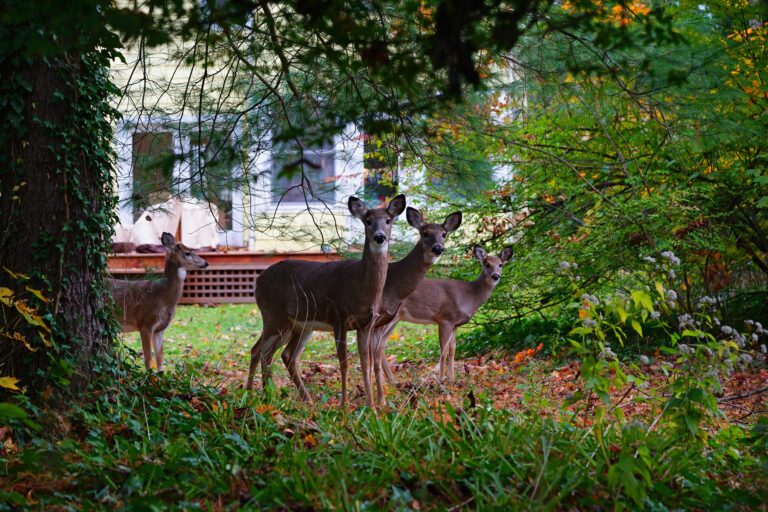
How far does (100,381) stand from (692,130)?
4351mm

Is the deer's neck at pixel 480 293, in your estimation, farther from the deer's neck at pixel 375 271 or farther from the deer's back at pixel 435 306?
the deer's neck at pixel 375 271

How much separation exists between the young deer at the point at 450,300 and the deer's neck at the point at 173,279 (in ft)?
7.89

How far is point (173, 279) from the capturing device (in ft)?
25.6

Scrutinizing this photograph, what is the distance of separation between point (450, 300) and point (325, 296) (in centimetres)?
222

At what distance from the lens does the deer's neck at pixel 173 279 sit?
773 centimetres

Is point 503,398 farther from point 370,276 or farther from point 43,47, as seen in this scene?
point 43,47

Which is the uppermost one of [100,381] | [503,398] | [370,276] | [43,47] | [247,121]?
[247,121]

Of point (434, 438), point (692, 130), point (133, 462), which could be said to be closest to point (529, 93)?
point (692, 130)

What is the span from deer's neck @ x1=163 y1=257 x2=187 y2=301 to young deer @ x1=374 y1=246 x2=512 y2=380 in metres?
2.40

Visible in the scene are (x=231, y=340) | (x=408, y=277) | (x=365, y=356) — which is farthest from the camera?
(x=231, y=340)

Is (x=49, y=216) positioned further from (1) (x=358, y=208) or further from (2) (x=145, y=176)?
(1) (x=358, y=208)

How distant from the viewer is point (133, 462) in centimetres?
328

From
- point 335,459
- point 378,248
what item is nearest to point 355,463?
point 335,459

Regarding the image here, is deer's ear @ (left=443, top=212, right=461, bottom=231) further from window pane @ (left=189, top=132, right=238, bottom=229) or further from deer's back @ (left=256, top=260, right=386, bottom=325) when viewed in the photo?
window pane @ (left=189, top=132, right=238, bottom=229)
